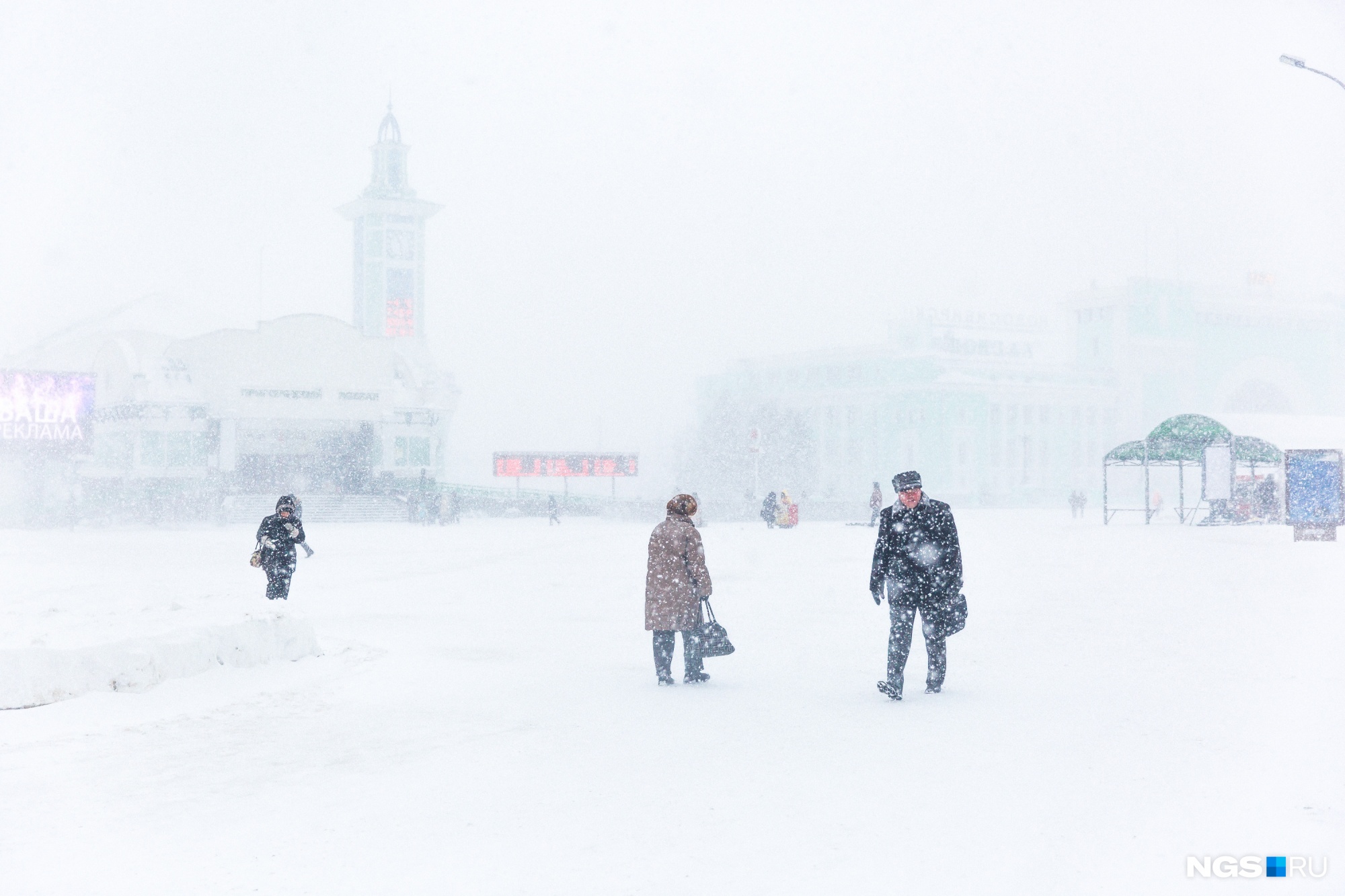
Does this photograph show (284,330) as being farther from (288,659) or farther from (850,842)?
(850,842)

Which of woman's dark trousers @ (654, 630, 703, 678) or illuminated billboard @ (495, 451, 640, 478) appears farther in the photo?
illuminated billboard @ (495, 451, 640, 478)

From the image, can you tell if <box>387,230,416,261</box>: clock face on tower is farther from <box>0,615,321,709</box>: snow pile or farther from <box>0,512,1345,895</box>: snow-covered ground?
<box>0,615,321,709</box>: snow pile

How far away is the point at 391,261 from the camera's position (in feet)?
305

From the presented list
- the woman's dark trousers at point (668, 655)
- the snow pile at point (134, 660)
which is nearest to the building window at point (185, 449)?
the snow pile at point (134, 660)

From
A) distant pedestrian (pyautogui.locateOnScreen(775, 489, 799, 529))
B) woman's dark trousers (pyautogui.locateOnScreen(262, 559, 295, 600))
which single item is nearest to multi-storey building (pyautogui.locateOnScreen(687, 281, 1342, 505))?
distant pedestrian (pyautogui.locateOnScreen(775, 489, 799, 529))

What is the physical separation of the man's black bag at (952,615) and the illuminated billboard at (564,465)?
5511 cm

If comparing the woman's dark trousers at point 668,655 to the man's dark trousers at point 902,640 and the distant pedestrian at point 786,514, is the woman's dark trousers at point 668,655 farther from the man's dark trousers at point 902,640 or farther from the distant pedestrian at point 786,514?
the distant pedestrian at point 786,514

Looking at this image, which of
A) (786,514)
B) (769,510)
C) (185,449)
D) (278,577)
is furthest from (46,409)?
(278,577)

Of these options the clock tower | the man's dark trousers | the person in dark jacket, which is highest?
the clock tower

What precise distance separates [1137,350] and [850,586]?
84660 mm

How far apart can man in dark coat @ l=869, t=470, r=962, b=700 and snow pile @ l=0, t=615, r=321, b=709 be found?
5183 millimetres

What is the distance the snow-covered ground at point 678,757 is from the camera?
16.1 feet

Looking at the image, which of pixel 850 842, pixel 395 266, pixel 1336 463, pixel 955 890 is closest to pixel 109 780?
pixel 850 842

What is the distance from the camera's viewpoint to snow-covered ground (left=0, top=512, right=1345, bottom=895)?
4910mm
